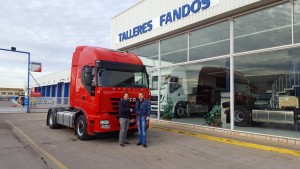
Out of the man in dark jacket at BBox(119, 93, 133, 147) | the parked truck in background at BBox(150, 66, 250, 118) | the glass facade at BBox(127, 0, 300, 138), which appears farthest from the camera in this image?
the parked truck in background at BBox(150, 66, 250, 118)

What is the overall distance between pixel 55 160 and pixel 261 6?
8645 mm

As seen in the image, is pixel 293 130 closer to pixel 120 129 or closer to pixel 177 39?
pixel 120 129

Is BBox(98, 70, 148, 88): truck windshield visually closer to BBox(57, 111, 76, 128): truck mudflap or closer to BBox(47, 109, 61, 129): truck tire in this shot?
BBox(57, 111, 76, 128): truck mudflap

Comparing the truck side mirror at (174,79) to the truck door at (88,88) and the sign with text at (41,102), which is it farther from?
the sign with text at (41,102)

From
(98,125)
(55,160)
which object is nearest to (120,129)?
(98,125)

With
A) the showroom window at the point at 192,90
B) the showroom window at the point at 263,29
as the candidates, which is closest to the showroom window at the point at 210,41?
the showroom window at the point at 192,90

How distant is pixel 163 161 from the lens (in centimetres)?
664

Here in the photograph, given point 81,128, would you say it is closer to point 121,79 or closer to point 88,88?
point 88,88

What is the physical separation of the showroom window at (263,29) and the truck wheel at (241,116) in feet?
7.66

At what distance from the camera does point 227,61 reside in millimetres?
11102

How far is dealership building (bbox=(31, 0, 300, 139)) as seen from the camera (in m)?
9.34

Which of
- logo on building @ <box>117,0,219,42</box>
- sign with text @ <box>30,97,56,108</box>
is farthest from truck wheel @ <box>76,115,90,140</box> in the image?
sign with text @ <box>30,97,56,108</box>

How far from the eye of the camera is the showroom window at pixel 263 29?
927 cm

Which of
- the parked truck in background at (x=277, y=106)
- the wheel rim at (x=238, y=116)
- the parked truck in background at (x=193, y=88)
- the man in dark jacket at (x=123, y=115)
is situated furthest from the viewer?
the parked truck in background at (x=193, y=88)
